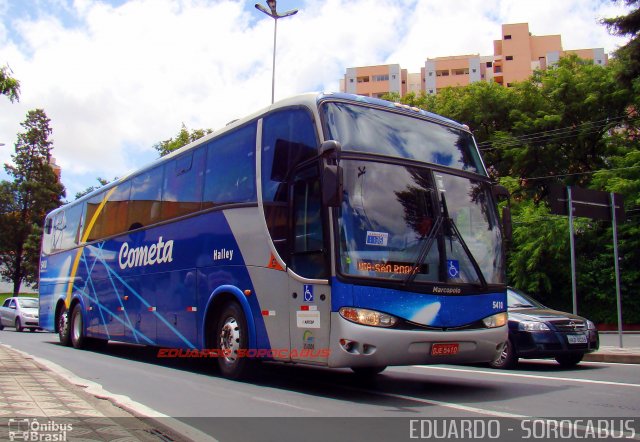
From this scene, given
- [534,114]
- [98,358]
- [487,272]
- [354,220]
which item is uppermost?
[534,114]

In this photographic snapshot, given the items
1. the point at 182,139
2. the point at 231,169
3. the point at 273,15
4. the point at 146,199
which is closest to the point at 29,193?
the point at 182,139

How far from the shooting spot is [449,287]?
7523 millimetres

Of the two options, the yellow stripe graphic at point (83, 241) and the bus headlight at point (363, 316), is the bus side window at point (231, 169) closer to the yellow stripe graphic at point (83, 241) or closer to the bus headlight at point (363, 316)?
the bus headlight at point (363, 316)

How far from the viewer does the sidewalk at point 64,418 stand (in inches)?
195

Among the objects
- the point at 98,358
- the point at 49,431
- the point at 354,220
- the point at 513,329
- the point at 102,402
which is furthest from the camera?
the point at 98,358

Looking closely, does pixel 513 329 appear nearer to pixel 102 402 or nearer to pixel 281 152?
pixel 281 152

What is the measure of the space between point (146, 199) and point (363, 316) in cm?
693

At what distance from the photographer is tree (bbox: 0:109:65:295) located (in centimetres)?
6025

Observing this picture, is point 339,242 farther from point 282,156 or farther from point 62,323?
point 62,323

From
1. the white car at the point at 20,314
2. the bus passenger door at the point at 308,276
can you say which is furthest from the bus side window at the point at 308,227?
the white car at the point at 20,314

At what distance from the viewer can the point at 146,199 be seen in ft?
41.1

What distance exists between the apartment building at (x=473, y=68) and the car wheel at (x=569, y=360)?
77.9 meters

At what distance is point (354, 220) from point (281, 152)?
5.67 feet

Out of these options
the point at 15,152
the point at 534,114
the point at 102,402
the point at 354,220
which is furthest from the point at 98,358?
the point at 15,152
